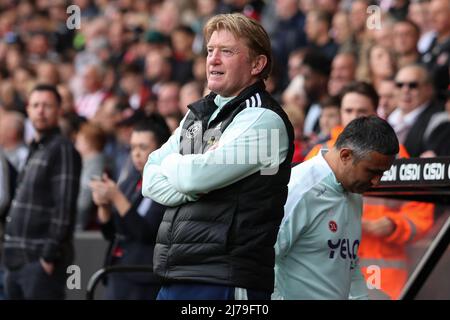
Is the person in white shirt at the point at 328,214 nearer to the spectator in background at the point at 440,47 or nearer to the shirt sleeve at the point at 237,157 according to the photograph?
the shirt sleeve at the point at 237,157

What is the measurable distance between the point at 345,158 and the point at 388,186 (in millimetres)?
950

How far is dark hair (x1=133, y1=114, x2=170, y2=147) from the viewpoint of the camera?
843cm

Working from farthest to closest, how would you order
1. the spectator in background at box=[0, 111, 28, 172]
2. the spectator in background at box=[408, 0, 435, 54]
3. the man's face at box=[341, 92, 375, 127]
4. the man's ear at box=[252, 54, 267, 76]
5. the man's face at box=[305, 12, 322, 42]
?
the man's face at box=[305, 12, 322, 42]
the spectator in background at box=[0, 111, 28, 172]
the spectator in background at box=[408, 0, 435, 54]
the man's face at box=[341, 92, 375, 127]
the man's ear at box=[252, 54, 267, 76]

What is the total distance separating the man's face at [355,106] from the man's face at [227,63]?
3156 mm

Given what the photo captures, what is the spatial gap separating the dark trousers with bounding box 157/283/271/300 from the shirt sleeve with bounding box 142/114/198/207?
1.18ft

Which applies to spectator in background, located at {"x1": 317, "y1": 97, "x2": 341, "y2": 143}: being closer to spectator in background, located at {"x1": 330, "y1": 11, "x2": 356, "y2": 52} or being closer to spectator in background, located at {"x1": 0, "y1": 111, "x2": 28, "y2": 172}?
spectator in background, located at {"x1": 330, "y1": 11, "x2": 356, "y2": 52}

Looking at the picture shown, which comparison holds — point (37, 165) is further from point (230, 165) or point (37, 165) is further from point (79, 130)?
point (230, 165)

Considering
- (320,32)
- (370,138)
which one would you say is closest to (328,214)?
(370,138)

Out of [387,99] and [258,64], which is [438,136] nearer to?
[387,99]

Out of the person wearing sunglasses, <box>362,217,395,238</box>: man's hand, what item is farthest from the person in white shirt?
the person wearing sunglasses

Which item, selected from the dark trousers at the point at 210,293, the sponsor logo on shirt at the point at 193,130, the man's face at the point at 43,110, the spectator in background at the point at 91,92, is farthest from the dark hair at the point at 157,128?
the spectator in background at the point at 91,92

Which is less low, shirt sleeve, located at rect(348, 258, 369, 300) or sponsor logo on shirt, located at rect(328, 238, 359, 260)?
sponsor logo on shirt, located at rect(328, 238, 359, 260)

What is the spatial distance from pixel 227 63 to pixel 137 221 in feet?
12.0
